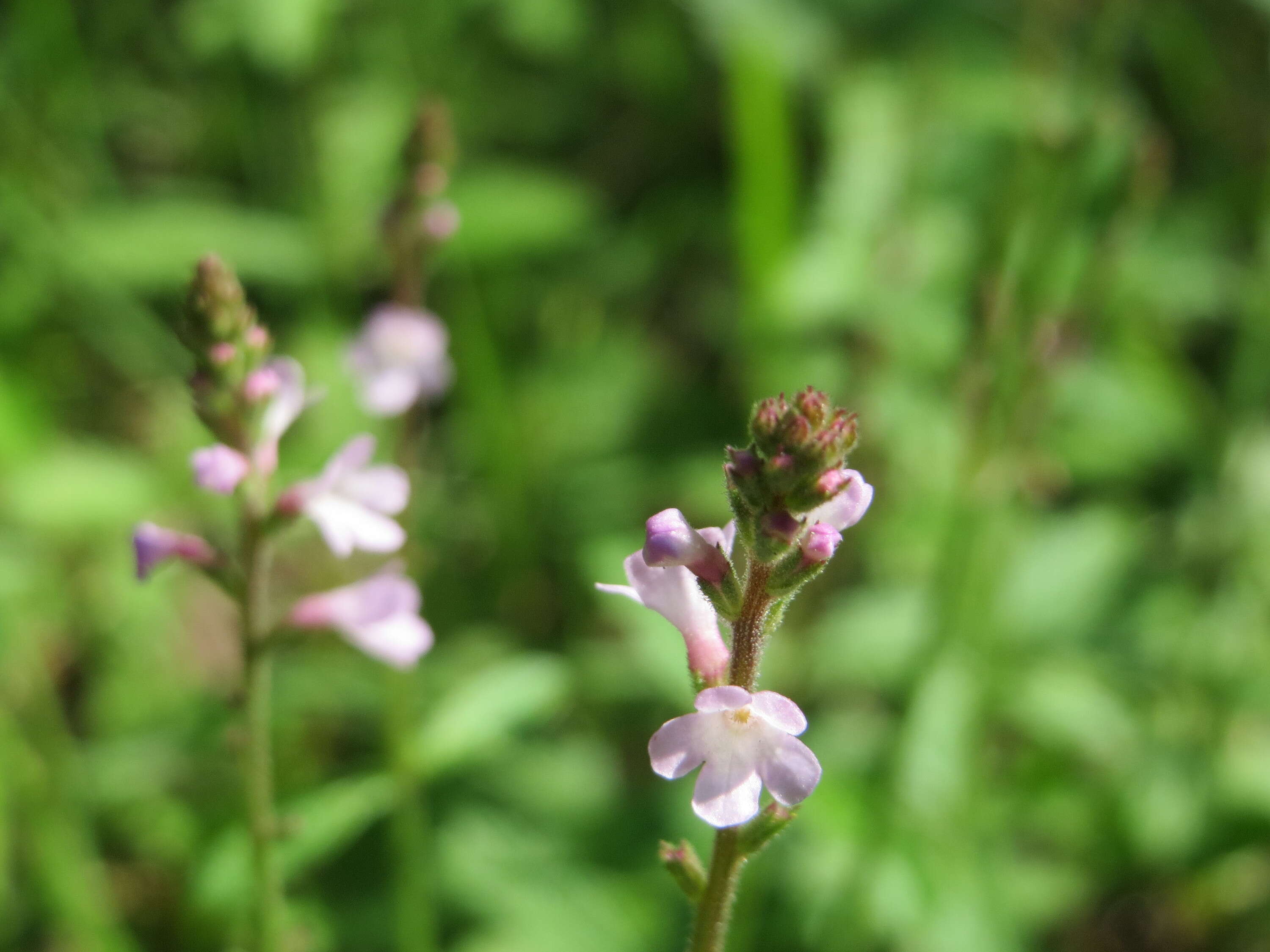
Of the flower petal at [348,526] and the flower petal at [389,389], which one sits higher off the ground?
the flower petal at [389,389]

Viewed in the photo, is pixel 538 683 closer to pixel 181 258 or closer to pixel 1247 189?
pixel 181 258

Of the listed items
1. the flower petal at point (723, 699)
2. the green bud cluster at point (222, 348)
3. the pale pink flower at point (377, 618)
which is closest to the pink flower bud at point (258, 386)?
the green bud cluster at point (222, 348)

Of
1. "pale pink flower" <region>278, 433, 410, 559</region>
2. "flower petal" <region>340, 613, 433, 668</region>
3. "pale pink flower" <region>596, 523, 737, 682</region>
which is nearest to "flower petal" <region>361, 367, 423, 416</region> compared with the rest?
"pale pink flower" <region>278, 433, 410, 559</region>

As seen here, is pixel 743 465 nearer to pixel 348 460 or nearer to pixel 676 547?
pixel 676 547

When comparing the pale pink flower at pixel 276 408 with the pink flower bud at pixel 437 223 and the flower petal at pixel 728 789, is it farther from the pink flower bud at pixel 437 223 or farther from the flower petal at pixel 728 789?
the flower petal at pixel 728 789

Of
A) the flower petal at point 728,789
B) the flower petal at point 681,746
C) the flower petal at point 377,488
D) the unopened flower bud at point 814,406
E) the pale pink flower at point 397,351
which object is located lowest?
the flower petal at point 728,789

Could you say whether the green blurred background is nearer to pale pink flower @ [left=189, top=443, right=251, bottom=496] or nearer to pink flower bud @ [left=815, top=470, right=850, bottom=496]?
pale pink flower @ [left=189, top=443, right=251, bottom=496]

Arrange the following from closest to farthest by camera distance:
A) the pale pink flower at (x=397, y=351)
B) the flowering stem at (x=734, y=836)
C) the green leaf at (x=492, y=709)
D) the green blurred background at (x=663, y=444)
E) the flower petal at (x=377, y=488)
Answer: the flowering stem at (x=734, y=836)
the flower petal at (x=377, y=488)
the green leaf at (x=492, y=709)
the pale pink flower at (x=397, y=351)
the green blurred background at (x=663, y=444)
